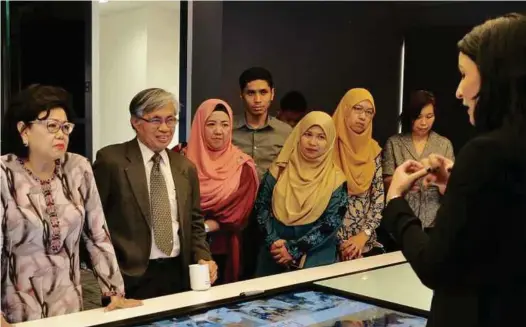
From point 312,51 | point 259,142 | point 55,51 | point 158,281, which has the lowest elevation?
point 158,281

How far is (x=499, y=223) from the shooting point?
2.90ft

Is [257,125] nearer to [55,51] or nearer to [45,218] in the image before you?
[55,51]

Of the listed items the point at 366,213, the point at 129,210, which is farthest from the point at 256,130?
the point at 129,210

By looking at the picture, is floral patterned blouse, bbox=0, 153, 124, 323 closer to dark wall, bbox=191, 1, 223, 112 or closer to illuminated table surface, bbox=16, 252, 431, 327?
illuminated table surface, bbox=16, 252, 431, 327

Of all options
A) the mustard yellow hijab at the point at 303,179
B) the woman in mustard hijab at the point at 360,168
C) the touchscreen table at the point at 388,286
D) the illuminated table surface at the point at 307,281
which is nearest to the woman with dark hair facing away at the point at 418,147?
the woman in mustard hijab at the point at 360,168

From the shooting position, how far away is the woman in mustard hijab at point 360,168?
299 cm

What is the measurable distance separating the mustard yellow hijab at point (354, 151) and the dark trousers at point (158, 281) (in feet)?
3.72

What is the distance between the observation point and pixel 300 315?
160cm

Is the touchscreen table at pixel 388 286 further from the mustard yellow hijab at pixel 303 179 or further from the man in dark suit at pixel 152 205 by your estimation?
the mustard yellow hijab at pixel 303 179

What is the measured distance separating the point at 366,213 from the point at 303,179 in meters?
0.42

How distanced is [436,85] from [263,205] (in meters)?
2.32

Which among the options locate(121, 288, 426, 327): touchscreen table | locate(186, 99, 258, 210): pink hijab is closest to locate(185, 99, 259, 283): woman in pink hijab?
locate(186, 99, 258, 210): pink hijab

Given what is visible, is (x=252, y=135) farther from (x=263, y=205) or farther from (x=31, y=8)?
(x=31, y=8)

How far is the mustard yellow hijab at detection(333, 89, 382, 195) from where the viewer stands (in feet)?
10.0
